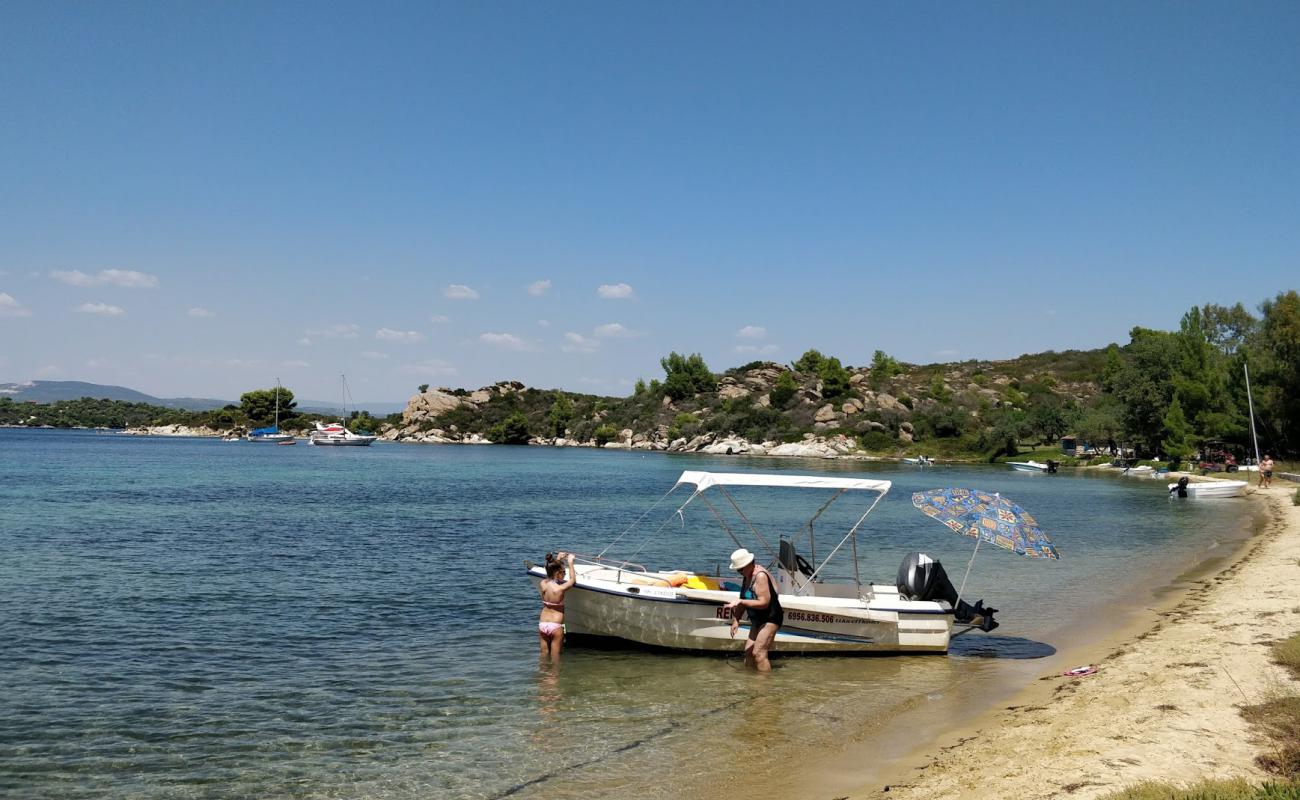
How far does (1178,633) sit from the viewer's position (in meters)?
16.3

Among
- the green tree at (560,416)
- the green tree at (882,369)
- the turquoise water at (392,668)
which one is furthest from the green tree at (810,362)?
the turquoise water at (392,668)

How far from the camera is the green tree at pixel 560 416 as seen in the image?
574 feet

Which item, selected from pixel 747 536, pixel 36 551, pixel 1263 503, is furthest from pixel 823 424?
pixel 36 551

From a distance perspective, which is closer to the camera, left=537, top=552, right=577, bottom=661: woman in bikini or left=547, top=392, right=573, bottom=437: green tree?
left=537, top=552, right=577, bottom=661: woman in bikini

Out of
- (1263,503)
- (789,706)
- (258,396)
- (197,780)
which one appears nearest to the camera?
(197,780)

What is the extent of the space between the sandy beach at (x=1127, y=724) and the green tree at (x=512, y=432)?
6355 inches

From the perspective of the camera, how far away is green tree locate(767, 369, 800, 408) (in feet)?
456

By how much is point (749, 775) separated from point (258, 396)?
200 meters

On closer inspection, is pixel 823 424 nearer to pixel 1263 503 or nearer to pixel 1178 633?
pixel 1263 503

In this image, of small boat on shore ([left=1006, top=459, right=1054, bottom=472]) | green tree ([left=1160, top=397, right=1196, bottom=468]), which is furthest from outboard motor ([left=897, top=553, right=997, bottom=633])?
small boat on shore ([left=1006, top=459, right=1054, bottom=472])

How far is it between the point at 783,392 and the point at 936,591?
4936 inches

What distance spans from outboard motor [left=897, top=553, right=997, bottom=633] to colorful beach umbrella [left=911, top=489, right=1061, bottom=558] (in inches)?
54.1

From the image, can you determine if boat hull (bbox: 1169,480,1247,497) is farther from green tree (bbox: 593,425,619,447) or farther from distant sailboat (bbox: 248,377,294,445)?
distant sailboat (bbox: 248,377,294,445)

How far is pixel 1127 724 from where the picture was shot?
34.3ft
